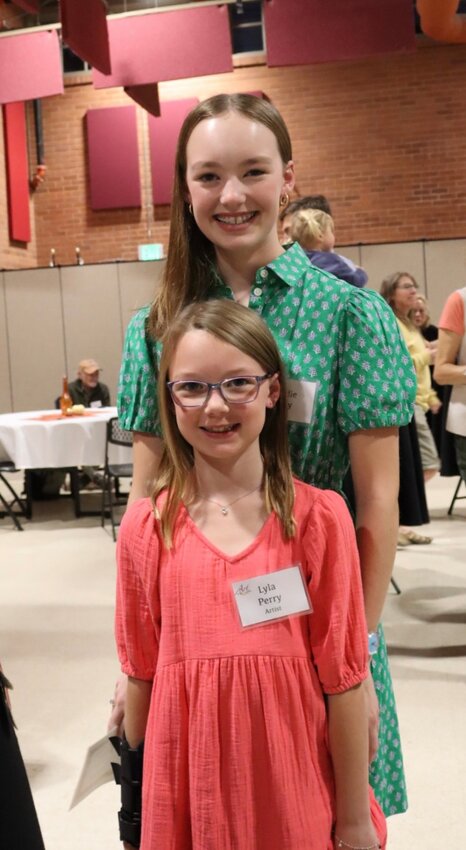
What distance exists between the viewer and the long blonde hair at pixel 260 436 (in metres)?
1.17

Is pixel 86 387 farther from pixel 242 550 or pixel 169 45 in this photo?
pixel 242 550

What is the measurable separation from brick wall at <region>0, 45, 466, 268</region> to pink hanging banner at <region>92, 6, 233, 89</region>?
13.8 ft

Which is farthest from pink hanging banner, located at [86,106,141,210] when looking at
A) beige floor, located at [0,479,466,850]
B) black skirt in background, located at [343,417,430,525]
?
black skirt in background, located at [343,417,430,525]

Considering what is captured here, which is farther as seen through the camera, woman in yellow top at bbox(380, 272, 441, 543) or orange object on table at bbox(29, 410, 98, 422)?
orange object on table at bbox(29, 410, 98, 422)

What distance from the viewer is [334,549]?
3.78 feet

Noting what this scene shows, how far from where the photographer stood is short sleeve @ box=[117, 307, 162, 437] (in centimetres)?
133

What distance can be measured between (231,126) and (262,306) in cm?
25

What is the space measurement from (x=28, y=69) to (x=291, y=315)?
6.71m

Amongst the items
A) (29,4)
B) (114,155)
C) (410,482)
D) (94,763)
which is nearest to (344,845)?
(94,763)

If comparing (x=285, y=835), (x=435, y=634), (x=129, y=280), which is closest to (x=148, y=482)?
(x=285, y=835)

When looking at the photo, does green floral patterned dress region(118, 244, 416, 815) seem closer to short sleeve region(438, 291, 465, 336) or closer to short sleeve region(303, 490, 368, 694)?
short sleeve region(303, 490, 368, 694)

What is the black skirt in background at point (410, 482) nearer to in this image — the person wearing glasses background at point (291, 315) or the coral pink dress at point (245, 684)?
the person wearing glasses background at point (291, 315)

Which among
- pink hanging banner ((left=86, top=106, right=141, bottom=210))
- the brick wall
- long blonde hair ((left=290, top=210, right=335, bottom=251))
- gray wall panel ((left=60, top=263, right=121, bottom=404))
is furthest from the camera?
pink hanging banner ((left=86, top=106, right=141, bottom=210))

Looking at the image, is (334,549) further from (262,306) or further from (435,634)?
(435,634)
